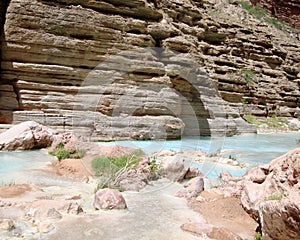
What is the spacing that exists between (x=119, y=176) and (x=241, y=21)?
70.1 ft

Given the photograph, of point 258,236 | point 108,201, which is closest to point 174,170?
point 108,201

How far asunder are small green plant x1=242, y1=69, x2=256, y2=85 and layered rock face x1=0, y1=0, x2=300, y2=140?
517 cm

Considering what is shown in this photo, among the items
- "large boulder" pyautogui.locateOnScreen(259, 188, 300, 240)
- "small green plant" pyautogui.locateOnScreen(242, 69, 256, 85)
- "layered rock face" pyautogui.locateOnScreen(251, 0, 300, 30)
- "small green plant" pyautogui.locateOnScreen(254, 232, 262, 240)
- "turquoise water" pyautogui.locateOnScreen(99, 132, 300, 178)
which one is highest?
"layered rock face" pyautogui.locateOnScreen(251, 0, 300, 30)

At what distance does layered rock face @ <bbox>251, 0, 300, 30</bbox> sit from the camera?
37.3 meters

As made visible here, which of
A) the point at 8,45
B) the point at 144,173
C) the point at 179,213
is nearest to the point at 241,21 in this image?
the point at 8,45

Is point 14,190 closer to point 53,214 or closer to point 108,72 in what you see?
point 53,214

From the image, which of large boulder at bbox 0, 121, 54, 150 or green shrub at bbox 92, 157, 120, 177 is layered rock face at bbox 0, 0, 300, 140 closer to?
large boulder at bbox 0, 121, 54, 150

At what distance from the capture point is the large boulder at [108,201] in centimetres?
425

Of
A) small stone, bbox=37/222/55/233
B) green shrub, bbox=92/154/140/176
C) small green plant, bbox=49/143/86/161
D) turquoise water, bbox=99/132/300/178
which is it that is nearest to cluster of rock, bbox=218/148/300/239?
small stone, bbox=37/222/55/233

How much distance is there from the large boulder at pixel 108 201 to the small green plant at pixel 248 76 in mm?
18147

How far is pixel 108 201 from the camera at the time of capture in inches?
170

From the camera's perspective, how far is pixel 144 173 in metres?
6.16

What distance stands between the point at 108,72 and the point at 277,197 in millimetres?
9560

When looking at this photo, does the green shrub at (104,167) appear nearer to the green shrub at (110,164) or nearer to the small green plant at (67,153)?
the green shrub at (110,164)
